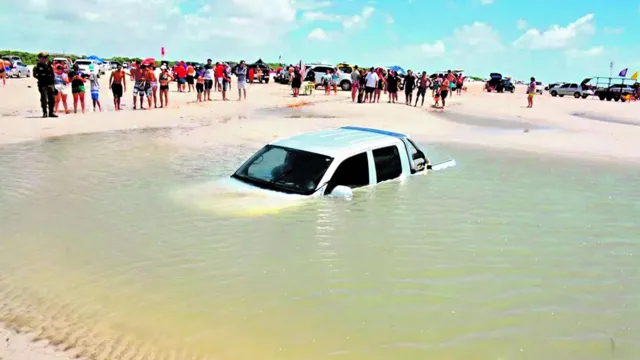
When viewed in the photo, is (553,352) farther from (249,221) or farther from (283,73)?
(283,73)

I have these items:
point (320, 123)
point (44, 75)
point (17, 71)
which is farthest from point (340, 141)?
point (17, 71)

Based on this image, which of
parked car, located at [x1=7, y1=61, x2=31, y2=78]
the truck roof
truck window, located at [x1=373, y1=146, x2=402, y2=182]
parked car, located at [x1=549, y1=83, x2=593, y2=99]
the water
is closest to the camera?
the water

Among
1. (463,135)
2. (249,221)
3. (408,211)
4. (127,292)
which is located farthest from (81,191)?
(463,135)

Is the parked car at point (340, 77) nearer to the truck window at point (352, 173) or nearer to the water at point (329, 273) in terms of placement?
the water at point (329, 273)

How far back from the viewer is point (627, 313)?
485 centimetres

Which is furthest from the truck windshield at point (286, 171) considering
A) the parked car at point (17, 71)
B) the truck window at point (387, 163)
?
the parked car at point (17, 71)

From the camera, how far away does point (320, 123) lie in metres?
19.6

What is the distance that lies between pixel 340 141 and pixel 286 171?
90 cm

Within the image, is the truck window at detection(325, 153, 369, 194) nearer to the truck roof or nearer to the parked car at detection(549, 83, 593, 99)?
the truck roof

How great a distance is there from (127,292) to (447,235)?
378cm

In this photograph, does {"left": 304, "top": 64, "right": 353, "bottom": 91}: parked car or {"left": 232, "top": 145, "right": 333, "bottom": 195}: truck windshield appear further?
{"left": 304, "top": 64, "right": 353, "bottom": 91}: parked car

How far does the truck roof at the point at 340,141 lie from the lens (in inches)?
291

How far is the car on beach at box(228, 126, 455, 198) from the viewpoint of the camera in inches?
283

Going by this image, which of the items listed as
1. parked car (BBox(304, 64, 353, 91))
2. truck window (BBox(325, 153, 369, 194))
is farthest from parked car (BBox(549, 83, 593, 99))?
truck window (BBox(325, 153, 369, 194))
